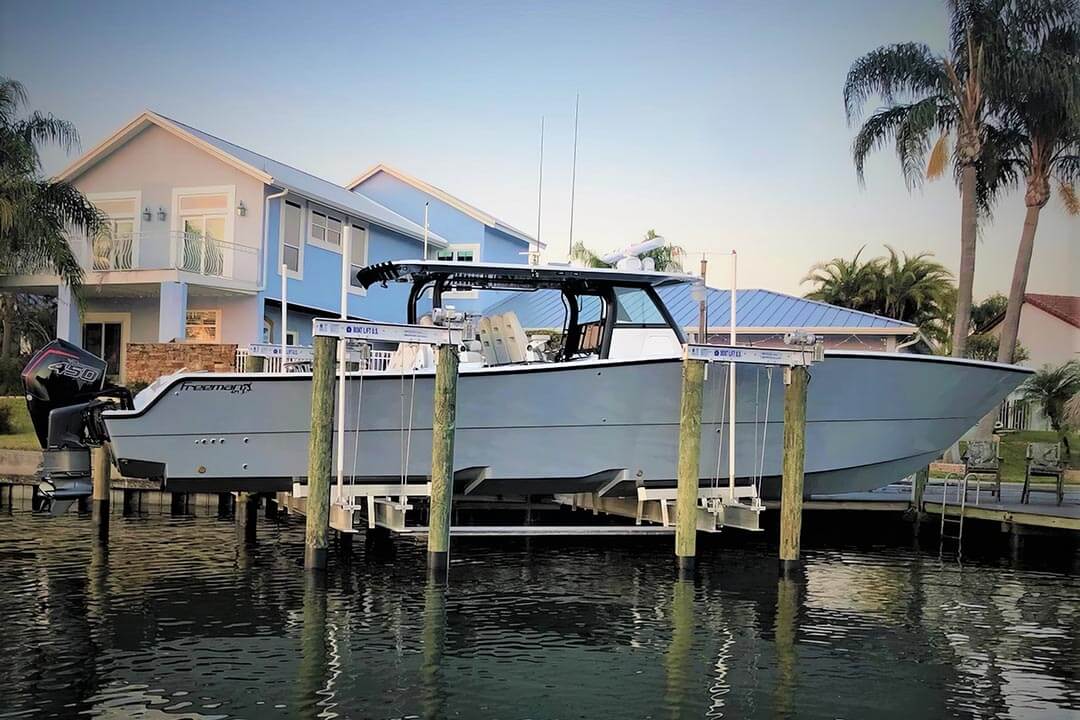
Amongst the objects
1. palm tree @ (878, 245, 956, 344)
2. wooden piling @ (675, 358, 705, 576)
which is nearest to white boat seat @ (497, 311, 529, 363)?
wooden piling @ (675, 358, 705, 576)

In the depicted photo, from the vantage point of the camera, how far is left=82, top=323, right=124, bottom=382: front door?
21.7 m

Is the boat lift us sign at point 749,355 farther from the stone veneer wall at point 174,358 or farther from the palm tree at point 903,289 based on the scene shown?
the palm tree at point 903,289

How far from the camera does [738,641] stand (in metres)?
8.63

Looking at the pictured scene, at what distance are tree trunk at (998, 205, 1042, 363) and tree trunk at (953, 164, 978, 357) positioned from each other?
0.77 metres

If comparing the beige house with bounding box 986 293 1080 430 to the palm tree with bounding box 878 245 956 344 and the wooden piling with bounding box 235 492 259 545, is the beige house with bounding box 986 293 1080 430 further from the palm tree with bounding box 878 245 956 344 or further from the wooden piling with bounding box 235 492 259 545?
the wooden piling with bounding box 235 492 259 545

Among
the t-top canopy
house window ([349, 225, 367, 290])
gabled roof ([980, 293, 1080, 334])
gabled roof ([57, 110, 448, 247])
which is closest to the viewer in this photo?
the t-top canopy

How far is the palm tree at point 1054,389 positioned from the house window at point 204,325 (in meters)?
16.5

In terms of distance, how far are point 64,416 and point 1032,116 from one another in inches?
780

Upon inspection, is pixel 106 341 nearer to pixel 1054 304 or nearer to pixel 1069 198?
pixel 1069 198

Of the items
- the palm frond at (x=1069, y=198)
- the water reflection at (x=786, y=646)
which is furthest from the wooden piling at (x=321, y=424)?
the palm frond at (x=1069, y=198)

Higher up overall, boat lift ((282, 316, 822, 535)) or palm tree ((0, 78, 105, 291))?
palm tree ((0, 78, 105, 291))

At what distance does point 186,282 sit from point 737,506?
12581 millimetres

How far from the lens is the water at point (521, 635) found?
6910 millimetres

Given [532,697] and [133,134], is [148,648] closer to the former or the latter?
[532,697]
